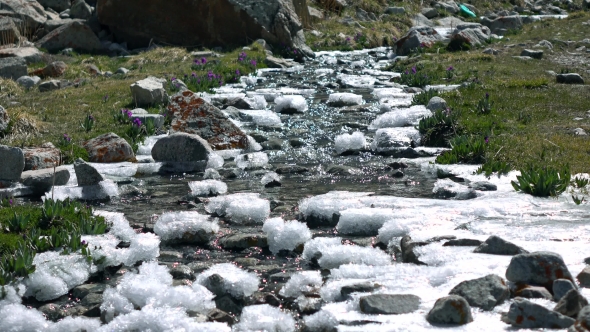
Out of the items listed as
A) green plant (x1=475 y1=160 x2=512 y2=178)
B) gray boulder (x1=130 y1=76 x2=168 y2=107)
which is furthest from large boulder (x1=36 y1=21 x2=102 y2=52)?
green plant (x1=475 y1=160 x2=512 y2=178)

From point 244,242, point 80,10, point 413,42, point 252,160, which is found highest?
point 244,242

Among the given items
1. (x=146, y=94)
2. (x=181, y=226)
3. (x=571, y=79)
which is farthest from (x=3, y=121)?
(x=571, y=79)

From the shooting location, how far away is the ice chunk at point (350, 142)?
32.0 feet

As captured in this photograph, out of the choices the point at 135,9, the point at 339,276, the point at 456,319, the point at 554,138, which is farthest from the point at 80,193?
the point at 135,9

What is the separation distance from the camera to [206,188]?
7.70 meters

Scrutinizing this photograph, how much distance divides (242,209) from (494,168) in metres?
2.92

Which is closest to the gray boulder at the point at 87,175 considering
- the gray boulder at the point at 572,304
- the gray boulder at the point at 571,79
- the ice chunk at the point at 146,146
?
the ice chunk at the point at 146,146

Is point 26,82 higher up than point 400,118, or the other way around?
point 400,118

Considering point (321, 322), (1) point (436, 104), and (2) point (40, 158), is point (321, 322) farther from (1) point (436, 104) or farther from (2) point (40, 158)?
(1) point (436, 104)

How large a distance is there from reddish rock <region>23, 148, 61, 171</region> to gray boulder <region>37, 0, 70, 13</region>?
1786 cm

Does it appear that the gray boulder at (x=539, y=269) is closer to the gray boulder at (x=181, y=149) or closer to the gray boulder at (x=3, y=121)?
the gray boulder at (x=181, y=149)

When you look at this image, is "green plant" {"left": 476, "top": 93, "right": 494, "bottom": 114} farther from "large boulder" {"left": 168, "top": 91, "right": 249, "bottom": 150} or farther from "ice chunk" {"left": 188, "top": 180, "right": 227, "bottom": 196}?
"ice chunk" {"left": 188, "top": 180, "right": 227, "bottom": 196}

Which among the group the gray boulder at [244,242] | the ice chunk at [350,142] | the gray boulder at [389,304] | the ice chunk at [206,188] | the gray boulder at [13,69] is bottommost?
the gray boulder at [13,69]

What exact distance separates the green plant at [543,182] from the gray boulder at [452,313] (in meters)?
3.00
